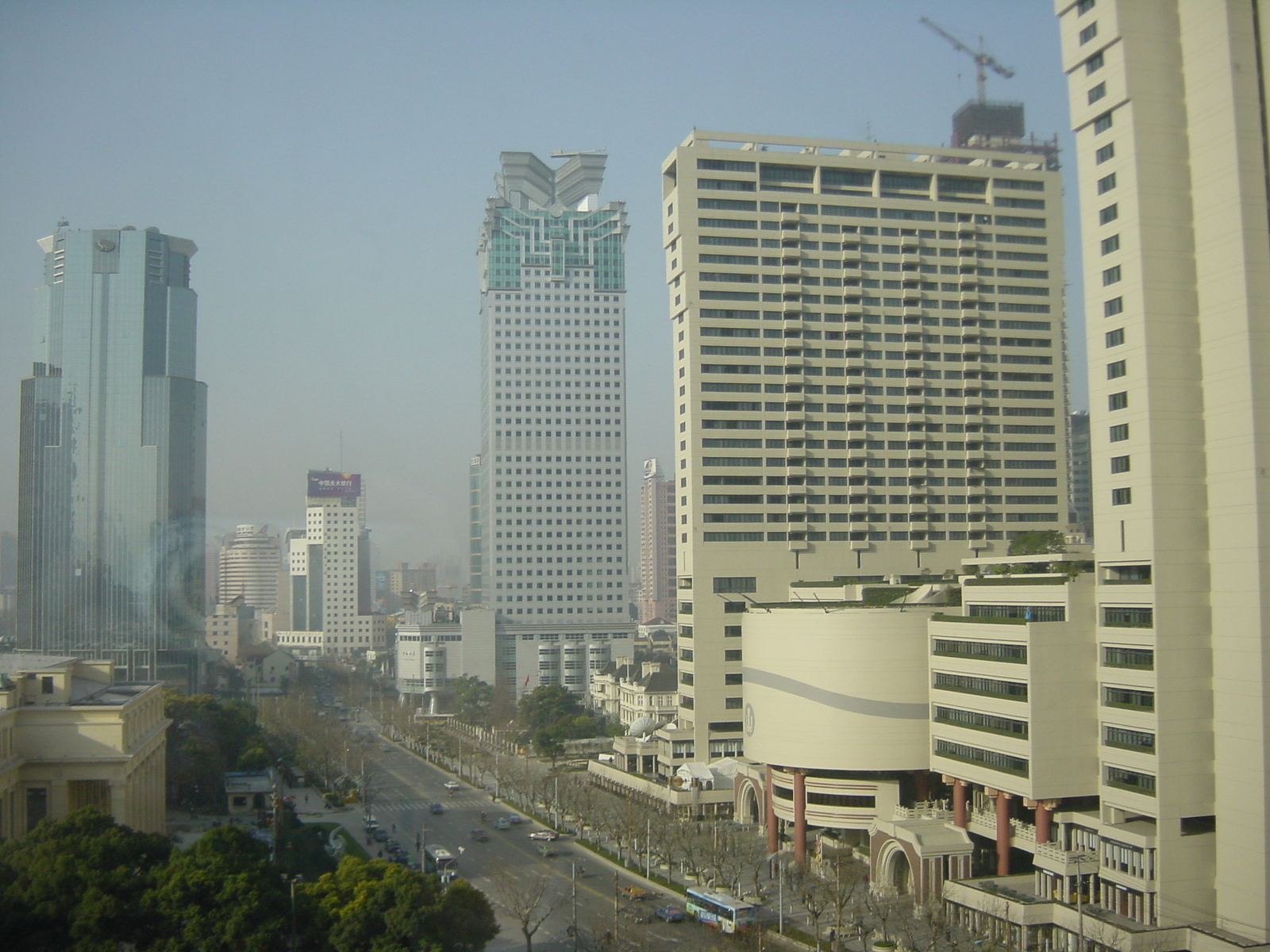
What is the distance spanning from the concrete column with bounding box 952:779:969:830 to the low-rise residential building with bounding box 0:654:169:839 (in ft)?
41.3

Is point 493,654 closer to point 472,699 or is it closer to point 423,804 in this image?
point 472,699

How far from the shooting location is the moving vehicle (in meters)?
18.6

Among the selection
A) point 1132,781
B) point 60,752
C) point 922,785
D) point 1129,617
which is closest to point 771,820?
point 922,785

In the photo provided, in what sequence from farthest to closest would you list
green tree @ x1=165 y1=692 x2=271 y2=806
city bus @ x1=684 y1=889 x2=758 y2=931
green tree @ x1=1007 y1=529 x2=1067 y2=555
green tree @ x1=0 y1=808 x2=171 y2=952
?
green tree @ x1=165 y1=692 x2=271 y2=806
green tree @ x1=1007 y1=529 x2=1067 y2=555
city bus @ x1=684 y1=889 x2=758 y2=931
green tree @ x1=0 y1=808 x2=171 y2=952

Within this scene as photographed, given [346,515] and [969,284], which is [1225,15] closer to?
[969,284]

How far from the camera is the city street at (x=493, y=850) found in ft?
51.6

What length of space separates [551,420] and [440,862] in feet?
117

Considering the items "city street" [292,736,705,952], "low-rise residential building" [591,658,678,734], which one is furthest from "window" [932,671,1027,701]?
"low-rise residential building" [591,658,678,734]

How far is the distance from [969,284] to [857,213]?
131 inches

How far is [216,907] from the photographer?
11906 mm

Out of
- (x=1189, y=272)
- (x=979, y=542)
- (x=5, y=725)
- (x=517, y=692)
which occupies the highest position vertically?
(x=1189, y=272)

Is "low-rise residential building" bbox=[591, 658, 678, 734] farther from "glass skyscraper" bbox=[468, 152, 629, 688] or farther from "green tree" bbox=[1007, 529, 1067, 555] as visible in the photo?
"green tree" bbox=[1007, 529, 1067, 555]

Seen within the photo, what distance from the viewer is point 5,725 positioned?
16.4 m

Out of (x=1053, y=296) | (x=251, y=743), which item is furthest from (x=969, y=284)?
(x=251, y=743)
